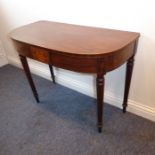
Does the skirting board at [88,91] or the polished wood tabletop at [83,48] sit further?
the skirting board at [88,91]

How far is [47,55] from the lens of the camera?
1223mm

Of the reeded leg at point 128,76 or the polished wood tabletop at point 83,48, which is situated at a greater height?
the polished wood tabletop at point 83,48

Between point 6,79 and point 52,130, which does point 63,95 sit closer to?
point 52,130

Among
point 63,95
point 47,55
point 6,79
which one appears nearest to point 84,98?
point 63,95

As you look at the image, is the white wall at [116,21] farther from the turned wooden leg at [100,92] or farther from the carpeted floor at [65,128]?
the turned wooden leg at [100,92]

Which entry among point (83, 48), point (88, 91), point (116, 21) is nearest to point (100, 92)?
point (83, 48)

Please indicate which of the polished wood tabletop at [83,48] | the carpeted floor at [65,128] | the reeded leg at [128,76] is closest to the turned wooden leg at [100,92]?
the polished wood tabletop at [83,48]

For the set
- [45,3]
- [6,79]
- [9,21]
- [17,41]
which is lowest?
[6,79]

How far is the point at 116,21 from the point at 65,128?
0.94 metres

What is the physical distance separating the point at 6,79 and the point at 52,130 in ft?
3.81

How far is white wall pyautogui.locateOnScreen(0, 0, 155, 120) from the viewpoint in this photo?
4.06 ft

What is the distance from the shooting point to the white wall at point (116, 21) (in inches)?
48.8

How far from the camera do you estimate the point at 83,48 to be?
1104 mm

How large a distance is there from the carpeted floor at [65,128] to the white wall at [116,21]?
154 mm
